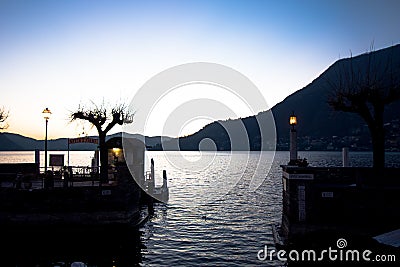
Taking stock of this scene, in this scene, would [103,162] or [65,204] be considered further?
[103,162]

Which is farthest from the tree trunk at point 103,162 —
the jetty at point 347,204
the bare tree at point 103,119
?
the jetty at point 347,204

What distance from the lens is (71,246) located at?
1977cm

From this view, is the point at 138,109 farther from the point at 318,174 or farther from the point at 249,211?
the point at 318,174

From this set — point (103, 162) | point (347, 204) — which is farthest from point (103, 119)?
point (347, 204)

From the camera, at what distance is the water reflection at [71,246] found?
1767 centimetres

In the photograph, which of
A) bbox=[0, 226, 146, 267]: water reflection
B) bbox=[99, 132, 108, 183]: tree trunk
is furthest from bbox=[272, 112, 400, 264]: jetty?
bbox=[99, 132, 108, 183]: tree trunk

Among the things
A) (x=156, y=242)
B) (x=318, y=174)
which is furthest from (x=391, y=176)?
(x=156, y=242)

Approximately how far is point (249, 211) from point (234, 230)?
9097 mm

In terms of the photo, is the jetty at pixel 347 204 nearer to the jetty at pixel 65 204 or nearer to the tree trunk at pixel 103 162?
the jetty at pixel 65 204

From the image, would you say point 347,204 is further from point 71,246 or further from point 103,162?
point 103,162

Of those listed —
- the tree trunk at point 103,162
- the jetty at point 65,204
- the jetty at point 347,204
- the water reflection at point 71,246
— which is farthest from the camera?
the tree trunk at point 103,162

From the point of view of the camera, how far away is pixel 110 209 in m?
23.4

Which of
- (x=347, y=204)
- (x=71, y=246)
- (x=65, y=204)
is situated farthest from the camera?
(x=65, y=204)

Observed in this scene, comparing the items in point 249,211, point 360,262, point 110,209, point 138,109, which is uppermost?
point 138,109
